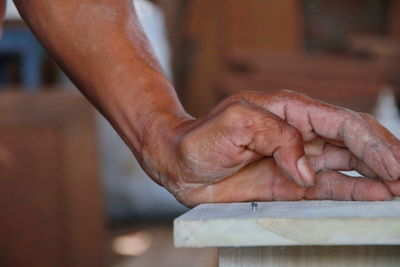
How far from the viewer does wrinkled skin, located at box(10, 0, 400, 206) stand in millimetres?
1530

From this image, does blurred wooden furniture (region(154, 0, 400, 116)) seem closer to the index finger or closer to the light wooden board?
the index finger

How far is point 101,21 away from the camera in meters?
1.83

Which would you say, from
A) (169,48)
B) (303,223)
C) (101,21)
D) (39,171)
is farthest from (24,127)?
(303,223)

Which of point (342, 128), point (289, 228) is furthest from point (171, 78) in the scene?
point (289, 228)

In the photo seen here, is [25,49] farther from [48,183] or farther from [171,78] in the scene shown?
[48,183]

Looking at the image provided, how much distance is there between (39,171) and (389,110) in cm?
195

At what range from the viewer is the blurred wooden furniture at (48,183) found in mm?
4578

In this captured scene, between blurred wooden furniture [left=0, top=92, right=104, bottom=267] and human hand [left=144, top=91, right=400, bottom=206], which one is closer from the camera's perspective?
human hand [left=144, top=91, right=400, bottom=206]

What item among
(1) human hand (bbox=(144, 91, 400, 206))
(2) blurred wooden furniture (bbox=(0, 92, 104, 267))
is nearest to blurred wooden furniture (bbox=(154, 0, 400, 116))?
(2) blurred wooden furniture (bbox=(0, 92, 104, 267))

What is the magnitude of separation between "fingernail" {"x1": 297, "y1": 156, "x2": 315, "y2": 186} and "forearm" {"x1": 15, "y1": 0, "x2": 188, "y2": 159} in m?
0.26

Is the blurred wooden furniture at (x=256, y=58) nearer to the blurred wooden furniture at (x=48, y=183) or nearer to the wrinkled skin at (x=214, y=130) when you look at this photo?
the blurred wooden furniture at (x=48, y=183)

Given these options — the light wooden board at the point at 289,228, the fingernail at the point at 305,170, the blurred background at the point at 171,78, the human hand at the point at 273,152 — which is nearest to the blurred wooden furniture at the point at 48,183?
the blurred background at the point at 171,78

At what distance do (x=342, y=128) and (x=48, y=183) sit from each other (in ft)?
10.6

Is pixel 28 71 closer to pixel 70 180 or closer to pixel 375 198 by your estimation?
pixel 70 180
